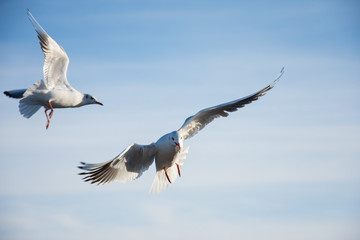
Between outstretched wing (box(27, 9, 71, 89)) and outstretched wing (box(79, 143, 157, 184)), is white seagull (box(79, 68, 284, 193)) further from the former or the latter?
outstretched wing (box(27, 9, 71, 89))

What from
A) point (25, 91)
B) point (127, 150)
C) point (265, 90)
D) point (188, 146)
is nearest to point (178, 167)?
point (188, 146)

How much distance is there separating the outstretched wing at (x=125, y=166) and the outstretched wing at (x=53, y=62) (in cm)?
242

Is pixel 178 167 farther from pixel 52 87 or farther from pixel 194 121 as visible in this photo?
pixel 52 87

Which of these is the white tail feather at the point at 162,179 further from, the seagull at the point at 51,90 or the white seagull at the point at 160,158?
the seagull at the point at 51,90

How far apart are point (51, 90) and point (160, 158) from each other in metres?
2.68

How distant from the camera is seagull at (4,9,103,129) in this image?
34.4 ft

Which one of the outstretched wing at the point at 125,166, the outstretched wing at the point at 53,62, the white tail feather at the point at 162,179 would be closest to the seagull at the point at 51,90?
the outstretched wing at the point at 53,62

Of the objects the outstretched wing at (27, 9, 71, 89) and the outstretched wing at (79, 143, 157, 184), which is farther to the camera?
the outstretched wing at (27, 9, 71, 89)

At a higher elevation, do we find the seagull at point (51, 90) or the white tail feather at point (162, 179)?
the seagull at point (51, 90)

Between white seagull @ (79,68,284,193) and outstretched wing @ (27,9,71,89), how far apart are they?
7.99ft

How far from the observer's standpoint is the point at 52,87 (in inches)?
423

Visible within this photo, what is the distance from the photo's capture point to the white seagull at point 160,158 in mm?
9250

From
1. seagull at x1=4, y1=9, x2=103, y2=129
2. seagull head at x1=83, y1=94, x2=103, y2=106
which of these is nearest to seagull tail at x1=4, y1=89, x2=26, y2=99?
seagull at x1=4, y1=9, x2=103, y2=129

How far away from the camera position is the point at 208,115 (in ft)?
34.3
